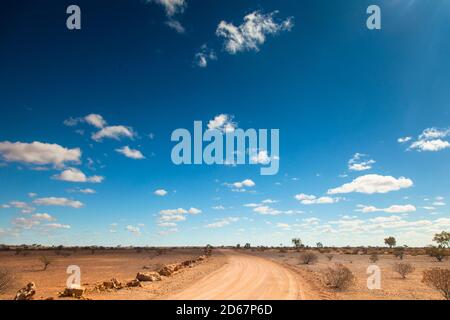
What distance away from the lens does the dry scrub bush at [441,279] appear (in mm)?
16750

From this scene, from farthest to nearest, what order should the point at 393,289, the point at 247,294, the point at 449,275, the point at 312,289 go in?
the point at 393,289, the point at 312,289, the point at 449,275, the point at 247,294

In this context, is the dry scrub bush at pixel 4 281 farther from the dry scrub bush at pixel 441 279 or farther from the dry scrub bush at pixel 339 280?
the dry scrub bush at pixel 441 279

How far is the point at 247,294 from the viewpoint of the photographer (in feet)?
51.1

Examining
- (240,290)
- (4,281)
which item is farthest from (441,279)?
(4,281)

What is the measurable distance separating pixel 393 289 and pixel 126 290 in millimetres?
15081

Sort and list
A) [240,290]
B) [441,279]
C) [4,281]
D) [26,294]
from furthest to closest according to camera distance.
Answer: [4,281] < [441,279] < [240,290] < [26,294]

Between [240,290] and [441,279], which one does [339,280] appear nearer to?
[441,279]

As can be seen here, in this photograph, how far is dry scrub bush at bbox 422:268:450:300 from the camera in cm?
1675

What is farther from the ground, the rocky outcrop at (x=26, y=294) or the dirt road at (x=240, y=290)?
the rocky outcrop at (x=26, y=294)

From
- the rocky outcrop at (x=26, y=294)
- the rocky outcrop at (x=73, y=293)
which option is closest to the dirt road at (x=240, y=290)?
the rocky outcrop at (x=73, y=293)

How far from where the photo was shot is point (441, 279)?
56.4 feet
